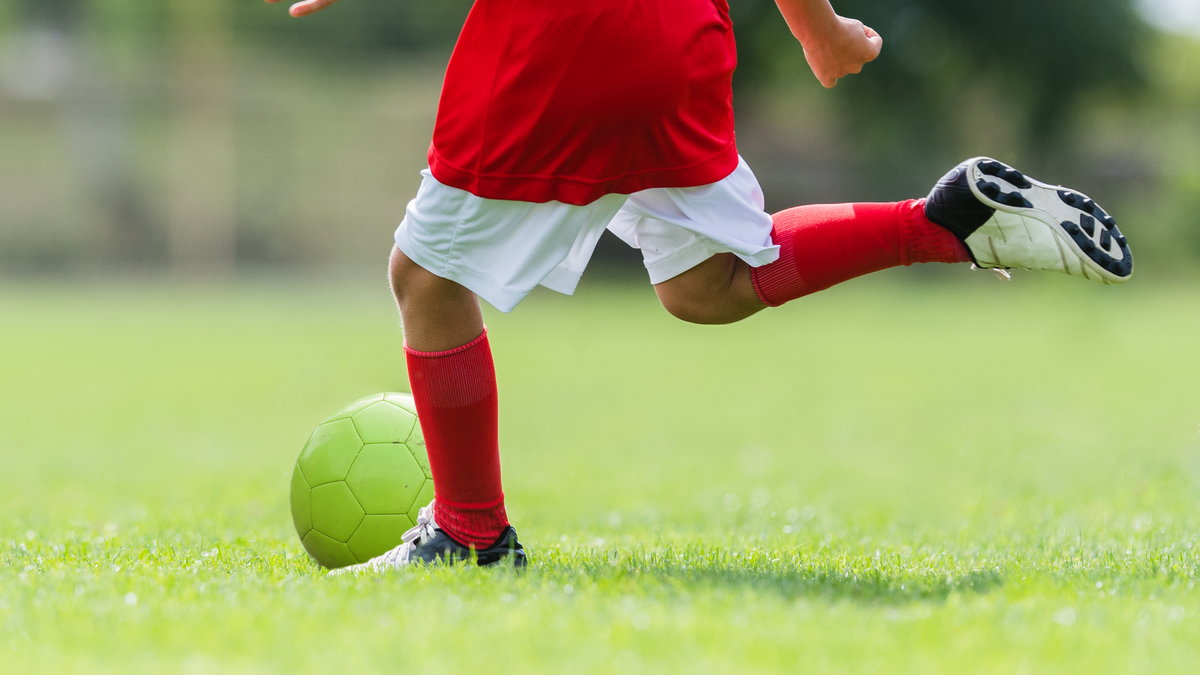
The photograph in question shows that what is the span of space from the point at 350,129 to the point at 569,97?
120 feet

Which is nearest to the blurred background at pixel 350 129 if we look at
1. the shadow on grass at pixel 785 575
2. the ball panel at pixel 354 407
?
the ball panel at pixel 354 407

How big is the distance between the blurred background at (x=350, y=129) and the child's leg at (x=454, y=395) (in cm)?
2793

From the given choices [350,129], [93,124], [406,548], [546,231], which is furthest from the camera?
[350,129]

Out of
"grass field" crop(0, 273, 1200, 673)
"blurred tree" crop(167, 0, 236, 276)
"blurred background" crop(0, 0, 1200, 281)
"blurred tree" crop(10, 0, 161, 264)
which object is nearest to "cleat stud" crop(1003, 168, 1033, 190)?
"grass field" crop(0, 273, 1200, 673)

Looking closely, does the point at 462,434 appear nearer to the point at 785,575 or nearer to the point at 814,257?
the point at 785,575

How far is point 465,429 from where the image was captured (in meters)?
3.44

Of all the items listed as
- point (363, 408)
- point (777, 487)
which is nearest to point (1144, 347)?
point (777, 487)

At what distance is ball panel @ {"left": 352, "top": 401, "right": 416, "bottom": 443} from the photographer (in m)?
4.09

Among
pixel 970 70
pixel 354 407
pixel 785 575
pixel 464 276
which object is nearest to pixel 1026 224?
pixel 785 575

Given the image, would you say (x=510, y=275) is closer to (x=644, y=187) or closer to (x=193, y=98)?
(x=644, y=187)

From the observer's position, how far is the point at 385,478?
4.00m

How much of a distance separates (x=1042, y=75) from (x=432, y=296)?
36.3m

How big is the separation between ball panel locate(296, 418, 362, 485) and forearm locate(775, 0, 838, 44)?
1.82 metres

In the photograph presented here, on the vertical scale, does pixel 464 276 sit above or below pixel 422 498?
above
